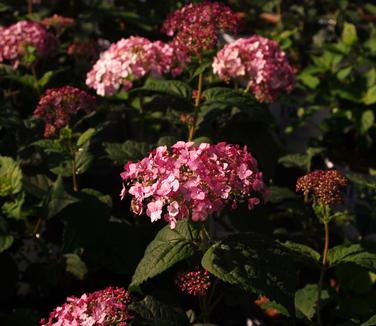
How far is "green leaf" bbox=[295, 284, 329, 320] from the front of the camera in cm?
187

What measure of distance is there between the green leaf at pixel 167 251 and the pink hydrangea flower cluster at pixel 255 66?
78 cm

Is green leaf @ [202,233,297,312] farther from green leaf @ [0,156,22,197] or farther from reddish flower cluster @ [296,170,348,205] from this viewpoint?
green leaf @ [0,156,22,197]

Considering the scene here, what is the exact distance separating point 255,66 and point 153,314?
110 cm

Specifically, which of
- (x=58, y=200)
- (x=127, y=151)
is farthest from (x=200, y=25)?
(x=58, y=200)

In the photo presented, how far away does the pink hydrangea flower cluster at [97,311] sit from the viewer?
4.18ft

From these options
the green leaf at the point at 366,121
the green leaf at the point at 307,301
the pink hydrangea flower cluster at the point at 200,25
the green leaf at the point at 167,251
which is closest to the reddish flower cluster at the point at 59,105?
the pink hydrangea flower cluster at the point at 200,25

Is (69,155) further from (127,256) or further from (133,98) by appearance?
(133,98)

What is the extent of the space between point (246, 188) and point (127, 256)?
68 cm

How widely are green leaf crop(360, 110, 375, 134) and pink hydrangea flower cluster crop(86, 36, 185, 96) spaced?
1.26 meters

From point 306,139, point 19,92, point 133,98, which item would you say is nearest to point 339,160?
point 306,139

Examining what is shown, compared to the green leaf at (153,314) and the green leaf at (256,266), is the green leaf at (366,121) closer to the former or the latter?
the green leaf at (256,266)

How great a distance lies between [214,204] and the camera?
1376 millimetres

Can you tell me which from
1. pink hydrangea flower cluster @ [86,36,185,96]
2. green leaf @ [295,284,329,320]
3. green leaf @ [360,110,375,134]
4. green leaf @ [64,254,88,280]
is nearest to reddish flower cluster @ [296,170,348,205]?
green leaf @ [295,284,329,320]

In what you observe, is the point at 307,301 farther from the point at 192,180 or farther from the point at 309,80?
the point at 309,80
